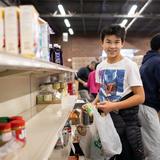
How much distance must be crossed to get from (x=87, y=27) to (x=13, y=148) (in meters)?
14.4

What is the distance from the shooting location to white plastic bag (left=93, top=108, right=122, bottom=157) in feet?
7.16

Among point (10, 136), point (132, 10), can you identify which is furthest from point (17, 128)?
point (132, 10)

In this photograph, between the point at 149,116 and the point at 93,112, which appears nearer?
the point at 93,112

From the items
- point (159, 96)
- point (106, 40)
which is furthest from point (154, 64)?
point (106, 40)

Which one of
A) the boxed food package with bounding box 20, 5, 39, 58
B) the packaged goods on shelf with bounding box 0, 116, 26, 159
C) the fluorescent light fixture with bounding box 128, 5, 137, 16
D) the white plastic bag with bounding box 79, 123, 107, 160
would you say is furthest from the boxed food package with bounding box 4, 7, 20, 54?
the fluorescent light fixture with bounding box 128, 5, 137, 16

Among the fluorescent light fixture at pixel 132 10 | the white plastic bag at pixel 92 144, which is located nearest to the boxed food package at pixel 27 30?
the white plastic bag at pixel 92 144

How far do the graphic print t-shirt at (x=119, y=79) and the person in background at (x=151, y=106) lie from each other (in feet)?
2.92

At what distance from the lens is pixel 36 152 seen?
120 centimetres

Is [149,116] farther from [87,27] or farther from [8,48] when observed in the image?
[87,27]

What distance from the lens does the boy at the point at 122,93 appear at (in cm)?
221

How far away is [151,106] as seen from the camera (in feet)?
10.4

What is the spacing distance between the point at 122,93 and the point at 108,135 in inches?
14.3

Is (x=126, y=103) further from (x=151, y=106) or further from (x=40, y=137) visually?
(x=151, y=106)

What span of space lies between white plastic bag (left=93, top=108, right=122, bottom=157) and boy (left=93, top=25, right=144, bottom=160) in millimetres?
76
